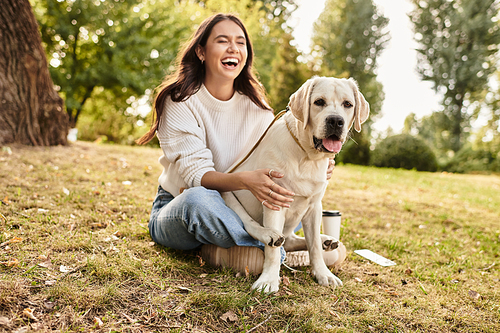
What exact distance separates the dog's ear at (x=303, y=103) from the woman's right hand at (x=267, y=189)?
0.42 meters

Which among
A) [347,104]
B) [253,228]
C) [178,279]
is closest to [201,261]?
[178,279]

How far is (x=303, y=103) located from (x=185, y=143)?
970 millimetres

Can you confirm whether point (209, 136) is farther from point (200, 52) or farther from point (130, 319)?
point (130, 319)

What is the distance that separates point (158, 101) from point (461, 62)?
27.4 meters

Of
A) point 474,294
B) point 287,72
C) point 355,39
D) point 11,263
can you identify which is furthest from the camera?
point 355,39

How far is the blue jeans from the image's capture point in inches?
96.3

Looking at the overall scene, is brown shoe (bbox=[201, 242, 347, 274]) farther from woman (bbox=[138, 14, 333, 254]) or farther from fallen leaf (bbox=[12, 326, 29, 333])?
fallen leaf (bbox=[12, 326, 29, 333])

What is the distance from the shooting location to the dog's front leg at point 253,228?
2.38 metres

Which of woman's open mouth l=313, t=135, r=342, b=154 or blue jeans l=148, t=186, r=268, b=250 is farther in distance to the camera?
blue jeans l=148, t=186, r=268, b=250

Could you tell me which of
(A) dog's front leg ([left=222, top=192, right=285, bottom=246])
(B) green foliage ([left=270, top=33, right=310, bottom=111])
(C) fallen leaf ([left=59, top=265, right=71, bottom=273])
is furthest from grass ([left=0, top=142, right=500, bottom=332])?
(B) green foliage ([left=270, top=33, right=310, bottom=111])

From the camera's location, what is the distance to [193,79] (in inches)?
120

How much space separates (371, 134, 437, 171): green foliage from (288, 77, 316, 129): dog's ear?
42.0 ft

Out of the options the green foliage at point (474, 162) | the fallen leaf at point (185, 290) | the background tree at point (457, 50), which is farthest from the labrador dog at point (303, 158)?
the background tree at point (457, 50)

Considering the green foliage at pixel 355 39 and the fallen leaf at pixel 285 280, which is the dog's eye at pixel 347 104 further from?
the green foliage at pixel 355 39
